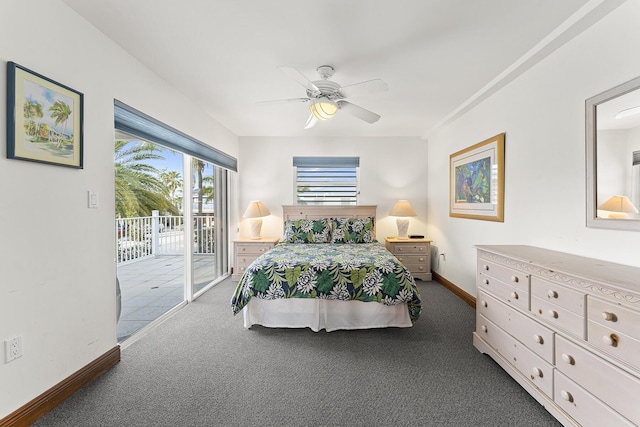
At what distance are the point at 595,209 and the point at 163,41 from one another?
332cm

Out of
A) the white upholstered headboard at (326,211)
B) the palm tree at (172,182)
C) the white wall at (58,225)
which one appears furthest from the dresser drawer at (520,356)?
the palm tree at (172,182)

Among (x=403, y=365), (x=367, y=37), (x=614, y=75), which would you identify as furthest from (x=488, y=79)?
(x=403, y=365)

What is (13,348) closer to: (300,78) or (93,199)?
(93,199)

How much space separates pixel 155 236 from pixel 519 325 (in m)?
6.32

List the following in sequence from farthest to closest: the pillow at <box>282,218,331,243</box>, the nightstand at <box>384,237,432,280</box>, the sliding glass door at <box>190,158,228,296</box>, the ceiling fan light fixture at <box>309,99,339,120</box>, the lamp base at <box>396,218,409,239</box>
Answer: the lamp base at <box>396,218,409,239</box>
the nightstand at <box>384,237,432,280</box>
the sliding glass door at <box>190,158,228,296</box>
the pillow at <box>282,218,331,243</box>
the ceiling fan light fixture at <box>309,99,339,120</box>

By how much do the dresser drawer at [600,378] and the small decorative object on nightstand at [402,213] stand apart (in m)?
3.02

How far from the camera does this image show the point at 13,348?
4.82 feet

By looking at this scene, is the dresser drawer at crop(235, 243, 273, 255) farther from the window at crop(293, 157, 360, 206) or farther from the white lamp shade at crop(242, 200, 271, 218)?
the window at crop(293, 157, 360, 206)

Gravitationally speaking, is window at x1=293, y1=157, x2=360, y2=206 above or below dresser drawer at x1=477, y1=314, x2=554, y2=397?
above

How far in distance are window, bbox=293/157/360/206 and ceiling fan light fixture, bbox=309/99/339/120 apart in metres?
2.35

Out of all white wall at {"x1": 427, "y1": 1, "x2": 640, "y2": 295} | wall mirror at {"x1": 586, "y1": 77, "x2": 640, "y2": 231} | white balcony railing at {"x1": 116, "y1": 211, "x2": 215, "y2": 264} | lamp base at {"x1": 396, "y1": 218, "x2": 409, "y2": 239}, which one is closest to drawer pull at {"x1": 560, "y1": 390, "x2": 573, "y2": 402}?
white wall at {"x1": 427, "y1": 1, "x2": 640, "y2": 295}

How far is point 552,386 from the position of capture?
5.12 ft

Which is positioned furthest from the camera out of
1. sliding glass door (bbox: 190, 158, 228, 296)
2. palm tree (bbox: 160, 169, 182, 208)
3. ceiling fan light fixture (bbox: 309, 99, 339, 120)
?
palm tree (bbox: 160, 169, 182, 208)

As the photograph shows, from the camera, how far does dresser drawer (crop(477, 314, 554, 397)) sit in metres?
1.61
